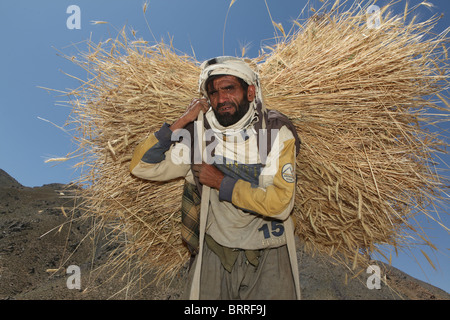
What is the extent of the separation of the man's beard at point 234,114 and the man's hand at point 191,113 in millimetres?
102

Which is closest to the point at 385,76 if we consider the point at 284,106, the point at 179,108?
the point at 284,106

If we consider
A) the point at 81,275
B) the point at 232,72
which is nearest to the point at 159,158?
the point at 232,72

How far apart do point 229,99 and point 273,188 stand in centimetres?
58

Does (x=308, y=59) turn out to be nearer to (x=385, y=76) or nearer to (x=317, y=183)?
(x=385, y=76)

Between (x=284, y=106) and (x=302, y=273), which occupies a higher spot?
(x=284, y=106)

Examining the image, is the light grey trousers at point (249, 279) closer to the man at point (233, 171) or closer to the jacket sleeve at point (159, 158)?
the man at point (233, 171)

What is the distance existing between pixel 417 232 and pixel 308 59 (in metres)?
1.44

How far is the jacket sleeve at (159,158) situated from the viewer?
203 centimetres

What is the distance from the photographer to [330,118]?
6.84 ft

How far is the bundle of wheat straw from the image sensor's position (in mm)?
2104

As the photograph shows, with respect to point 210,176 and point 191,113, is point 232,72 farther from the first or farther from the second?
point 210,176
